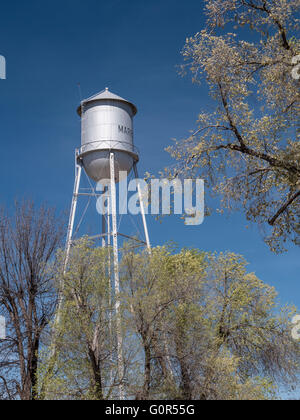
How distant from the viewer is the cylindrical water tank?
25875mm

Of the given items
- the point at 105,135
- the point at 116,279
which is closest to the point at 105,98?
the point at 105,135

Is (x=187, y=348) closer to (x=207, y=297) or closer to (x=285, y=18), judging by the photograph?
(x=207, y=297)

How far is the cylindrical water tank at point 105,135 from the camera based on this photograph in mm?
25875

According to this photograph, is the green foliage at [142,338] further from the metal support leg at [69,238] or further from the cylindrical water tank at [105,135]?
the cylindrical water tank at [105,135]

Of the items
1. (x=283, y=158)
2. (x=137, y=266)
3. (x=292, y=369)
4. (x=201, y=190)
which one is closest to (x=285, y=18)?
(x=283, y=158)

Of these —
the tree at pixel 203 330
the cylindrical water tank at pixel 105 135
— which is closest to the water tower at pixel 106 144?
the cylindrical water tank at pixel 105 135

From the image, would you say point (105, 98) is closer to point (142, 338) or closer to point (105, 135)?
point (105, 135)

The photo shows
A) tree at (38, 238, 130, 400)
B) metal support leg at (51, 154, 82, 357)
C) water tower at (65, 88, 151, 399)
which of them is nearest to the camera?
tree at (38, 238, 130, 400)

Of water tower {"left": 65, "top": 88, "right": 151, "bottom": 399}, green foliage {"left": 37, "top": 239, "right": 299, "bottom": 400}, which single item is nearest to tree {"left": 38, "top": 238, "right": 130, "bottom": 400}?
green foliage {"left": 37, "top": 239, "right": 299, "bottom": 400}

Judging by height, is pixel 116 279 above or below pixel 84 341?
above

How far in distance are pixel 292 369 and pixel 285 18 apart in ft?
50.6

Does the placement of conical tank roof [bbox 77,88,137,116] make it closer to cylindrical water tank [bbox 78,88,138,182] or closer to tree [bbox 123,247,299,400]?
cylindrical water tank [bbox 78,88,138,182]

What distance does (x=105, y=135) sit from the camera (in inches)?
1027

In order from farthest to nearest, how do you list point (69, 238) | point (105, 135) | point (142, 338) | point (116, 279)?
point (105, 135) → point (69, 238) → point (116, 279) → point (142, 338)
